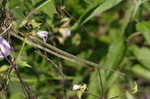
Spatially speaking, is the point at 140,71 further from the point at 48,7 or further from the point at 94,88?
the point at 48,7

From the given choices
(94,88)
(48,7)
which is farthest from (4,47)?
(94,88)

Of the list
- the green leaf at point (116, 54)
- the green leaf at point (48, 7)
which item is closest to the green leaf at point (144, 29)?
the green leaf at point (116, 54)

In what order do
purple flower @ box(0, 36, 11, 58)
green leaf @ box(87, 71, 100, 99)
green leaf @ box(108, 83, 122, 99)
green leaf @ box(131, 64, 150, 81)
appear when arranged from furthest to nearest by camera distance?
green leaf @ box(131, 64, 150, 81)
green leaf @ box(108, 83, 122, 99)
green leaf @ box(87, 71, 100, 99)
purple flower @ box(0, 36, 11, 58)

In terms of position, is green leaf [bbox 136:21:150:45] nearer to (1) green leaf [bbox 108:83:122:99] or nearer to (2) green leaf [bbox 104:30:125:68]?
(2) green leaf [bbox 104:30:125:68]

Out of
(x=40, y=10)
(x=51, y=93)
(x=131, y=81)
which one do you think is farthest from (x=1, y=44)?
(x=131, y=81)

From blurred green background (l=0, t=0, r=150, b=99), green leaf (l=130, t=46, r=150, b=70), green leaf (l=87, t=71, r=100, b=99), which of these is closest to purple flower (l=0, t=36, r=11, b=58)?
blurred green background (l=0, t=0, r=150, b=99)

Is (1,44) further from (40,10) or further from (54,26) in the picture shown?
(54,26)

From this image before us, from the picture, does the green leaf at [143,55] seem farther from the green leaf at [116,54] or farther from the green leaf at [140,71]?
the green leaf at [116,54]
